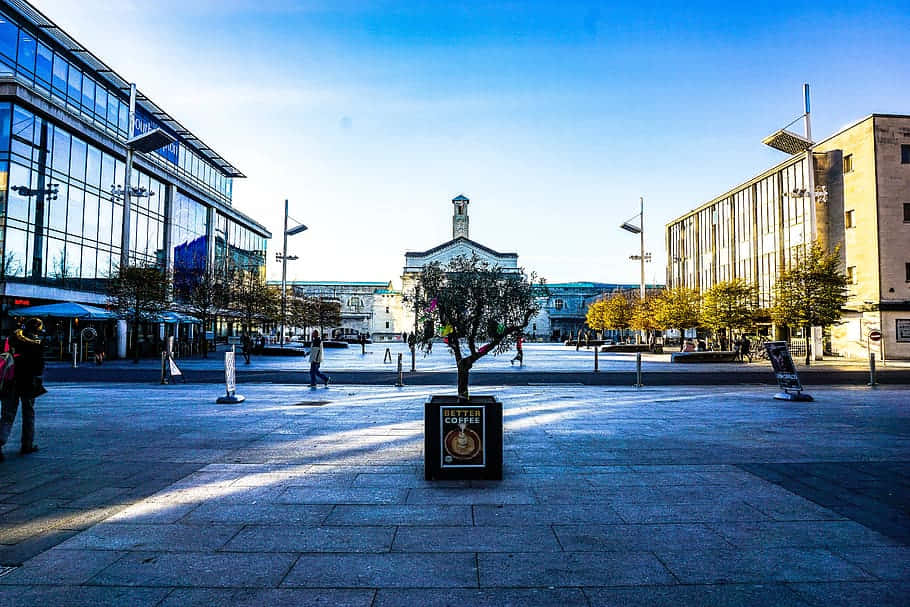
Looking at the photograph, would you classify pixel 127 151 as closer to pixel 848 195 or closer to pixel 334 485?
pixel 334 485

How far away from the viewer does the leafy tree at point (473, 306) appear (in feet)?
30.6

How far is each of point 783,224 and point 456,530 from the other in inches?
2287

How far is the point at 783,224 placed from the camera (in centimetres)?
5403

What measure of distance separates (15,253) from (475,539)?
3404cm

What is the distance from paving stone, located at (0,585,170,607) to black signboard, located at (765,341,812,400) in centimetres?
1514

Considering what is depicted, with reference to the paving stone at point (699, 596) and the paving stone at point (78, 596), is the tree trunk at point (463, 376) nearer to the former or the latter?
the paving stone at point (699, 596)

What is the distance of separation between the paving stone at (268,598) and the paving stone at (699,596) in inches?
58.9

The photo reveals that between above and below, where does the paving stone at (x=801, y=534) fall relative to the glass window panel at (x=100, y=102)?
below

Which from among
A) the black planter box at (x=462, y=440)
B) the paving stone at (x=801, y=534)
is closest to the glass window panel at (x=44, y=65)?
the black planter box at (x=462, y=440)

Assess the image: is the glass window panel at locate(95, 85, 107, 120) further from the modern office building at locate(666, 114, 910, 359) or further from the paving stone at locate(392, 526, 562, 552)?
the modern office building at locate(666, 114, 910, 359)

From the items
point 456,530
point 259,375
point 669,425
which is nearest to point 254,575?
point 456,530

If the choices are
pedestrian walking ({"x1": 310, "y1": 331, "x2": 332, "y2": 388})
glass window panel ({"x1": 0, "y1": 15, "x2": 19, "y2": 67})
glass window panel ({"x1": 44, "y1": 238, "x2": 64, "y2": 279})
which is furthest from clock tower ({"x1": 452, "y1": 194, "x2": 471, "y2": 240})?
pedestrian walking ({"x1": 310, "y1": 331, "x2": 332, "y2": 388})

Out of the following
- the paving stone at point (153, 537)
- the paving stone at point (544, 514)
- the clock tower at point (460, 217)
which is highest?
the clock tower at point (460, 217)

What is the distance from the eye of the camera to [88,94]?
1462 inches
